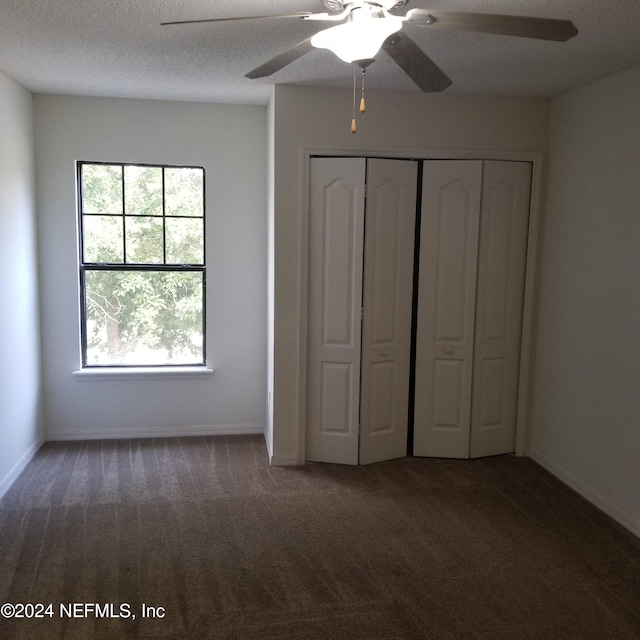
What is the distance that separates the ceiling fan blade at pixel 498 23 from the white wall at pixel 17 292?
2.92m

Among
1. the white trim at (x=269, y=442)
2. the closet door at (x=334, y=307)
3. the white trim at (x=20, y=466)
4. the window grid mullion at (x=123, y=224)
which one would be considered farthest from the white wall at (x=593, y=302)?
the white trim at (x=20, y=466)

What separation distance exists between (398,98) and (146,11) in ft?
6.26

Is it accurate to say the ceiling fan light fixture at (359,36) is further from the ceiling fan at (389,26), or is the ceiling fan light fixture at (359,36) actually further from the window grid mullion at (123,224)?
the window grid mullion at (123,224)

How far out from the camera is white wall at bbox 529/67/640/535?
11.1 feet

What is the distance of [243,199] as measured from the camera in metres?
4.66

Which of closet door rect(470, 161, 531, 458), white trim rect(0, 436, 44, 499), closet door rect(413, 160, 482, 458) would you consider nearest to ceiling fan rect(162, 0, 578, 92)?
closet door rect(413, 160, 482, 458)

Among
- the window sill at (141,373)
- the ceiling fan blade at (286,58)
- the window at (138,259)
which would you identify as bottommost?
the window sill at (141,373)

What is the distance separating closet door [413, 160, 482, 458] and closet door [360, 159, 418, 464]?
0.11m

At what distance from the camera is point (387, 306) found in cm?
416

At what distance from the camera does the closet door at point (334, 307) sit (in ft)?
13.1

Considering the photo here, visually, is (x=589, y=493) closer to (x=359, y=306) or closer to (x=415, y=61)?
(x=359, y=306)

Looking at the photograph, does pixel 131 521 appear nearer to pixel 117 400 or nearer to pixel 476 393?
pixel 117 400

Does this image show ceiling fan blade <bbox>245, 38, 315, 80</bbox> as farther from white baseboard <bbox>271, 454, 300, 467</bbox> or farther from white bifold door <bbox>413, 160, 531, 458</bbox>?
white baseboard <bbox>271, 454, 300, 467</bbox>

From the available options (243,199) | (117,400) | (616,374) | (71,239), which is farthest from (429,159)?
(117,400)
